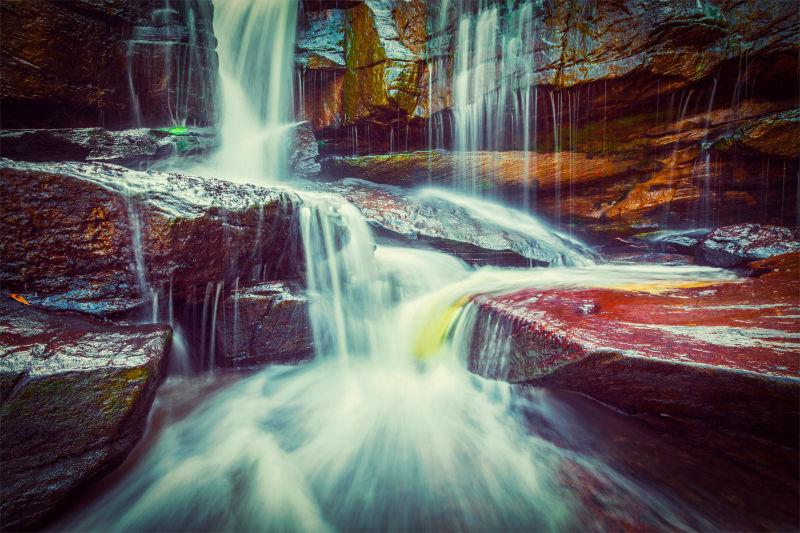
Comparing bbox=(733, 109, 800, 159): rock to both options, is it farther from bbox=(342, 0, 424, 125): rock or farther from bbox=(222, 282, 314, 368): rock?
bbox=(222, 282, 314, 368): rock

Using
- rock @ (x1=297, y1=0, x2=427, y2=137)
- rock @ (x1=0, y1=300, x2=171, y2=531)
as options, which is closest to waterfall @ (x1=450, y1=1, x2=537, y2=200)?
rock @ (x1=297, y1=0, x2=427, y2=137)

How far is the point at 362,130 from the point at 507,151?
3.61 meters

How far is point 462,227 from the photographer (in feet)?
21.9

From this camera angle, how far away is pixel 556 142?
7359 mm

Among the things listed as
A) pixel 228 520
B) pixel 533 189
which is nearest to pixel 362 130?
pixel 533 189

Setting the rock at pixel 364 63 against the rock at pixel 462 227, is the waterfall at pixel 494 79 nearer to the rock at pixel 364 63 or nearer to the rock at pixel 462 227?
the rock at pixel 364 63

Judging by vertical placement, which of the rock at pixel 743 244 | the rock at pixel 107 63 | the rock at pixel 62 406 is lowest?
the rock at pixel 62 406

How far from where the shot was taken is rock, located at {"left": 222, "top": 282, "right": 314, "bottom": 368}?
12.1 ft

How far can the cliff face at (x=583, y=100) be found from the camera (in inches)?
233

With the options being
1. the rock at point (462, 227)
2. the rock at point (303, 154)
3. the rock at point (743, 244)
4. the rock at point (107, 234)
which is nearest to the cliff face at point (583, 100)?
the rock at point (303, 154)

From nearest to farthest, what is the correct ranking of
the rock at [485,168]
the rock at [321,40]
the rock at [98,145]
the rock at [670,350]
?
the rock at [670,350]
the rock at [98,145]
the rock at [485,168]
the rock at [321,40]

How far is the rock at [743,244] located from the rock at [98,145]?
37.1 feet

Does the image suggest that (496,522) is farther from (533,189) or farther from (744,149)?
(744,149)

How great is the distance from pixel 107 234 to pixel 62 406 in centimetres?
149
